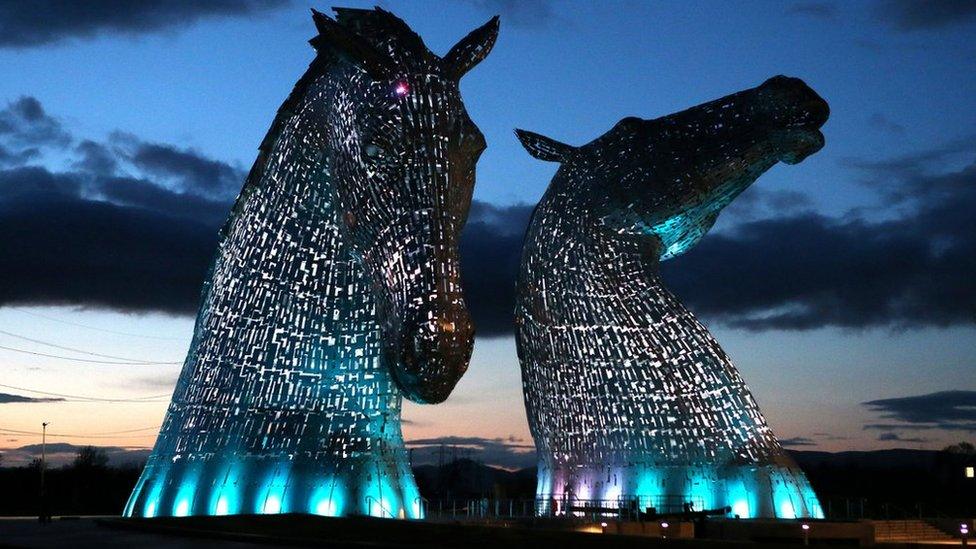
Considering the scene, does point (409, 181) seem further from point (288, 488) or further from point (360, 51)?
point (288, 488)

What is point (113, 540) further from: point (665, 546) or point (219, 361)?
point (665, 546)

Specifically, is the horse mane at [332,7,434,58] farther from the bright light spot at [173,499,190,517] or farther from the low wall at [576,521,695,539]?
the low wall at [576,521,695,539]

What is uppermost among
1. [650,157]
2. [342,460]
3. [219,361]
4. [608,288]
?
Answer: [650,157]

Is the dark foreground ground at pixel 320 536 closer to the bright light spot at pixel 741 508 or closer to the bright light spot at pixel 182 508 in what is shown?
the bright light spot at pixel 182 508

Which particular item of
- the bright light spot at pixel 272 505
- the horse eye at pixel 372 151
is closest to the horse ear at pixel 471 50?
the horse eye at pixel 372 151

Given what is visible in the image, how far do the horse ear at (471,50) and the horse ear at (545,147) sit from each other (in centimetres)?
848

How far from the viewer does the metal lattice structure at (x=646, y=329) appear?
20.0 m

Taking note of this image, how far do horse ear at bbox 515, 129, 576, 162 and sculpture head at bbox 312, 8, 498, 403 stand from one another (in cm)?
883

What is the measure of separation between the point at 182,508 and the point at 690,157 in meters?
10.9

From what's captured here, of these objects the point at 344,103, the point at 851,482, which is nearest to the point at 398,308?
the point at 344,103

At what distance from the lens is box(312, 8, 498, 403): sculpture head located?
11.7 metres

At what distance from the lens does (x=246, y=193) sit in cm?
1625

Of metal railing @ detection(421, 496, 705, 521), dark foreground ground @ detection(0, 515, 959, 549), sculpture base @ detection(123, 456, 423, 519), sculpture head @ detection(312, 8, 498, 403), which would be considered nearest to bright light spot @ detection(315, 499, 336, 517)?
sculpture base @ detection(123, 456, 423, 519)

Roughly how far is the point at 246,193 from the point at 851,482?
1711 inches
